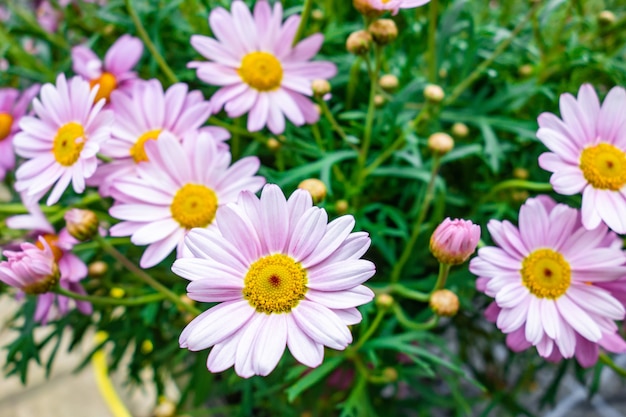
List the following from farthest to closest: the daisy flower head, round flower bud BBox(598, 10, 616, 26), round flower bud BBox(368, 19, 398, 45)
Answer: round flower bud BBox(598, 10, 616, 26), round flower bud BBox(368, 19, 398, 45), the daisy flower head

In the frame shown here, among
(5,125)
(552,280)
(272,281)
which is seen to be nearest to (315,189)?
(272,281)

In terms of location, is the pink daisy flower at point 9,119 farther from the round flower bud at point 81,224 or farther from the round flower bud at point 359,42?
the round flower bud at point 359,42

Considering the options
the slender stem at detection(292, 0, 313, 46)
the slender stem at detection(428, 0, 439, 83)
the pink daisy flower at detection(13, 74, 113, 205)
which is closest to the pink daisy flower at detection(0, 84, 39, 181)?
the pink daisy flower at detection(13, 74, 113, 205)

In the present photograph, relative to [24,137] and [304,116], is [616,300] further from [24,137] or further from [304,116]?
[24,137]

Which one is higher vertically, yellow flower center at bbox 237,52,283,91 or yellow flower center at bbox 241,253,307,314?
yellow flower center at bbox 237,52,283,91

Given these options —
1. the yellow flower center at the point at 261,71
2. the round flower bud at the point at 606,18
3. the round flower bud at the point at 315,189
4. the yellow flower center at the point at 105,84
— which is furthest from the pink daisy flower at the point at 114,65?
the round flower bud at the point at 606,18

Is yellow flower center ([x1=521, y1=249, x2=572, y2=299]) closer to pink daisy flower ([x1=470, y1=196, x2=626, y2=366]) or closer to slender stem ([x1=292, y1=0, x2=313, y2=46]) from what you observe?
pink daisy flower ([x1=470, y1=196, x2=626, y2=366])

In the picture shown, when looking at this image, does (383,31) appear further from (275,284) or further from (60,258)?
(60,258)

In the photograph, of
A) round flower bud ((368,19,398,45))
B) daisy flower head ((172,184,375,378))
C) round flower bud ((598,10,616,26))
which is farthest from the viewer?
round flower bud ((598,10,616,26))
